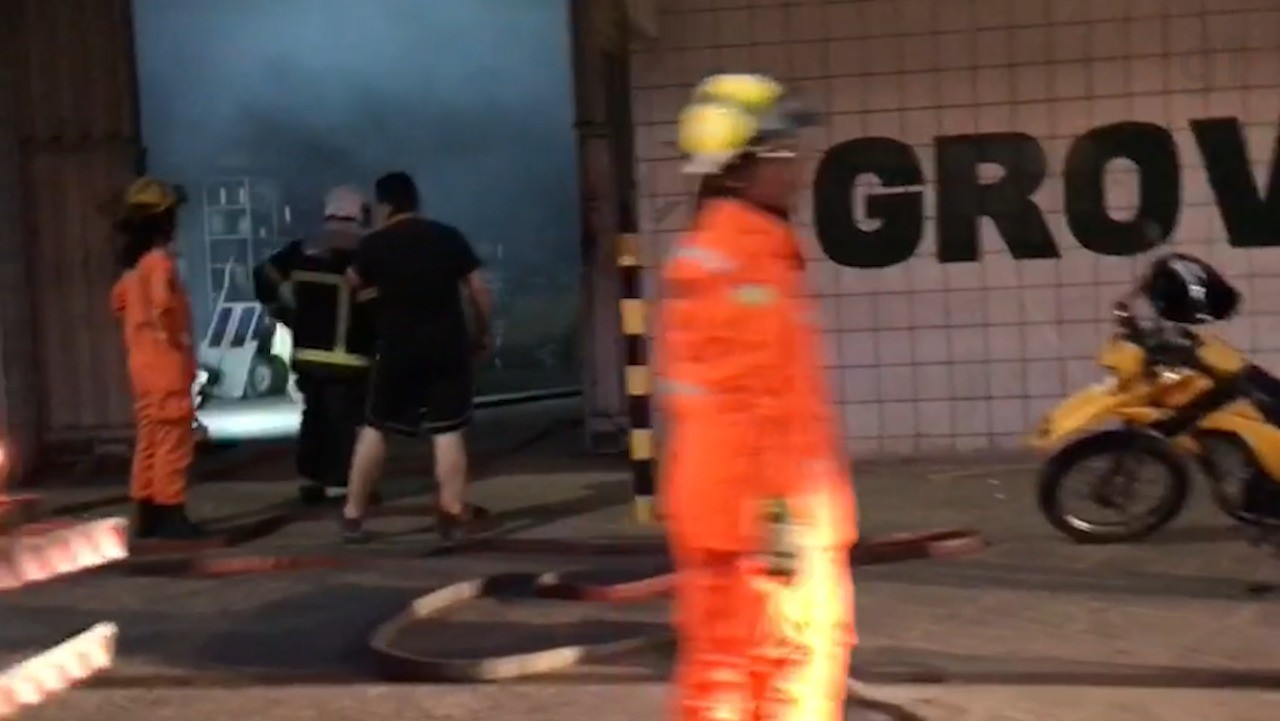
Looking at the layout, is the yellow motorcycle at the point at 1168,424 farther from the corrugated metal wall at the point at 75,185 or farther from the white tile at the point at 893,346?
the corrugated metal wall at the point at 75,185

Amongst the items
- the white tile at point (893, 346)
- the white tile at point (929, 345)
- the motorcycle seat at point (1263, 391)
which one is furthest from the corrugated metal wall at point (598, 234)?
the motorcycle seat at point (1263, 391)

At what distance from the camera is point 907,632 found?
6738mm

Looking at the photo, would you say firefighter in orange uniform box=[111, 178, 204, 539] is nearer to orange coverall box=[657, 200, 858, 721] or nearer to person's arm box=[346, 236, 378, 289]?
person's arm box=[346, 236, 378, 289]

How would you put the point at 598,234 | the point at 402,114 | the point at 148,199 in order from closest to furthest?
1. the point at 148,199
2. the point at 598,234
3. the point at 402,114

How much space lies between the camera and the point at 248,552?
896cm

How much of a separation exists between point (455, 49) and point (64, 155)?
21.1ft

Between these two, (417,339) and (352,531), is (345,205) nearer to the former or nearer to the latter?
(417,339)

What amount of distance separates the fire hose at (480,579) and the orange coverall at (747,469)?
196 centimetres

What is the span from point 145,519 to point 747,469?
559 cm

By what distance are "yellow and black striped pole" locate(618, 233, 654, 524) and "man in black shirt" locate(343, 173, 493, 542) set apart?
0.71 metres

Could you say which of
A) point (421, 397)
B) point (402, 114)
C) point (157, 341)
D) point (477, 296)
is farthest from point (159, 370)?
point (402, 114)

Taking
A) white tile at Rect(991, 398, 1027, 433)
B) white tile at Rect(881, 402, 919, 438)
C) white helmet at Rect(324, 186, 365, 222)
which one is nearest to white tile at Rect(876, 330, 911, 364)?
white tile at Rect(881, 402, 919, 438)

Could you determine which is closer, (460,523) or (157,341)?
(157,341)

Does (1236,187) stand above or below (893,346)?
above
